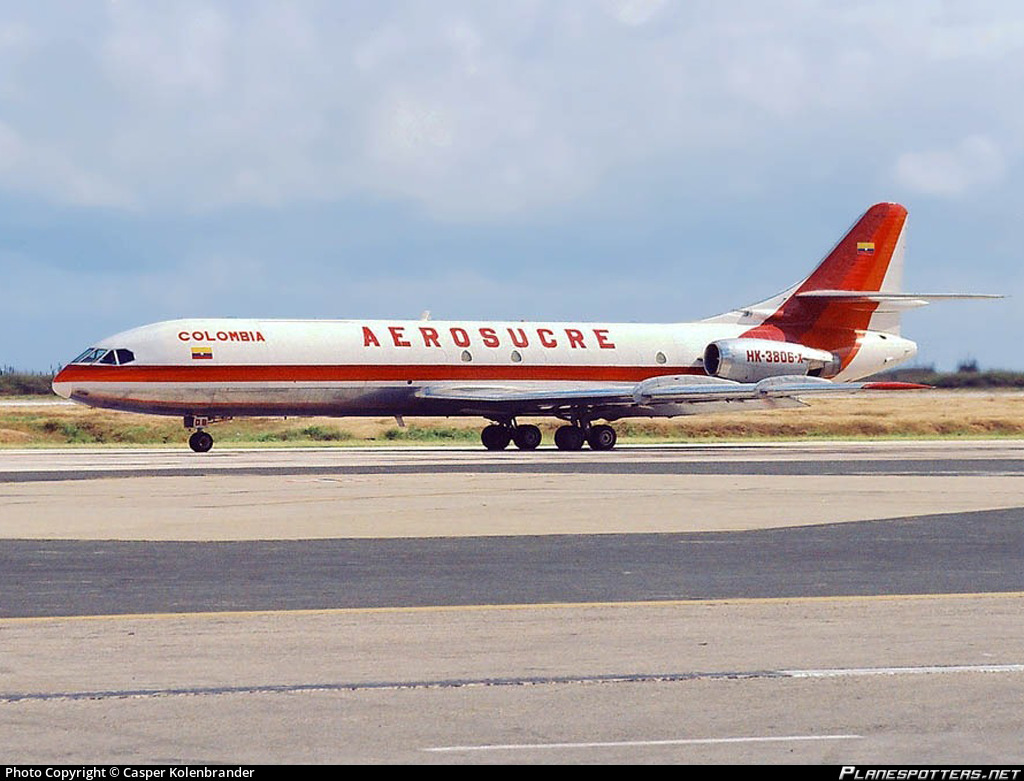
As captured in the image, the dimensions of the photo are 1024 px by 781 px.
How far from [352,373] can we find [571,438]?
782cm

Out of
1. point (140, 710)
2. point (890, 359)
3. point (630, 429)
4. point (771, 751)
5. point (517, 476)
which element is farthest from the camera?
point (630, 429)

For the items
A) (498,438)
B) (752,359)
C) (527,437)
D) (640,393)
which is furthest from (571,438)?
(752,359)

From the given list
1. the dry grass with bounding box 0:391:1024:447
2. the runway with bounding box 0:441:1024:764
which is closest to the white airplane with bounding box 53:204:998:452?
the dry grass with bounding box 0:391:1024:447

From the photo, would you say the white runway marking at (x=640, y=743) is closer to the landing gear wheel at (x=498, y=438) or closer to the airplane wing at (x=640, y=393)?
the airplane wing at (x=640, y=393)

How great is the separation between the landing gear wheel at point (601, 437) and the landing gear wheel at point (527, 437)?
1.75 m

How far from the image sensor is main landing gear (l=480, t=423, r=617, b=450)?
52969 millimetres

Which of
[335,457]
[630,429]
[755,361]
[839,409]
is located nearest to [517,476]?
[335,457]

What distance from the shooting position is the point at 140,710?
374 inches

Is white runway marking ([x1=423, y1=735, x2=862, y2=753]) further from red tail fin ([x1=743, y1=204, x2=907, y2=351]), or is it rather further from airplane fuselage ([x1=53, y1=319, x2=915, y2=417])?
red tail fin ([x1=743, y1=204, x2=907, y2=351])

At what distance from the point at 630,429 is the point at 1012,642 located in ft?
201

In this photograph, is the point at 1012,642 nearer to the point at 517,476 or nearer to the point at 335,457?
the point at 517,476

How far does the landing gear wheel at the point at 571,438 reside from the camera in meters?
52.9

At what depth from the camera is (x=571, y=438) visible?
5294 cm

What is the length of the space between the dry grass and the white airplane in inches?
405
